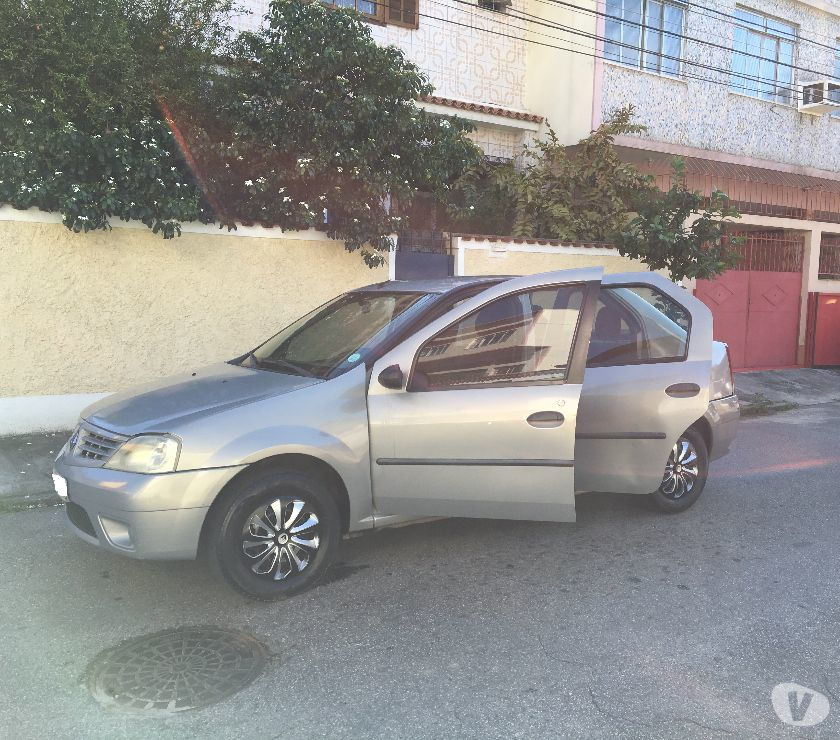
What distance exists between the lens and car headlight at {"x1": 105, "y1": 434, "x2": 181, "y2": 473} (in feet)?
11.4

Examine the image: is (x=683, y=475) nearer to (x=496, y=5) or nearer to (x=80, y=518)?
(x=80, y=518)

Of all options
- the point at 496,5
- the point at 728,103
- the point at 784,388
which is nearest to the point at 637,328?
the point at 784,388

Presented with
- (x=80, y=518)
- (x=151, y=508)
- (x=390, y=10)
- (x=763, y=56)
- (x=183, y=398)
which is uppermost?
(x=763, y=56)

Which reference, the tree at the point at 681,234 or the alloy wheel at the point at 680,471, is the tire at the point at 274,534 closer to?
the alloy wheel at the point at 680,471

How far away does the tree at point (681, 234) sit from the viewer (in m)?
10.1

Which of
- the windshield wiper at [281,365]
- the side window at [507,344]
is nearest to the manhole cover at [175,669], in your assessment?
the windshield wiper at [281,365]

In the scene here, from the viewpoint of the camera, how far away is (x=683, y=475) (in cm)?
529

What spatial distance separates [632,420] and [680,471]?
0.89m

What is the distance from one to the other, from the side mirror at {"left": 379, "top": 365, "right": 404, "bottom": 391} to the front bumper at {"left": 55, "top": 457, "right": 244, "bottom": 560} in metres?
0.87

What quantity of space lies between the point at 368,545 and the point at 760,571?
230cm

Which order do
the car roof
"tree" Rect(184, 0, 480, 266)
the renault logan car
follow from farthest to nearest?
"tree" Rect(184, 0, 480, 266) → the car roof → the renault logan car

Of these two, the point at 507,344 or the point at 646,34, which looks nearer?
the point at 507,344

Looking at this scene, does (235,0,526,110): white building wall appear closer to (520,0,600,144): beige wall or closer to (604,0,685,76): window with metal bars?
(520,0,600,144): beige wall

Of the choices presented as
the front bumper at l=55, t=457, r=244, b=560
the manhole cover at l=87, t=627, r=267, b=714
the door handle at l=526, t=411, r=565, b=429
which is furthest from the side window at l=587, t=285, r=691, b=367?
the manhole cover at l=87, t=627, r=267, b=714
